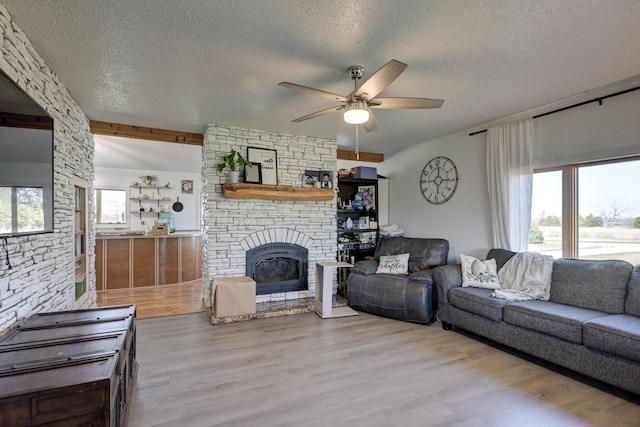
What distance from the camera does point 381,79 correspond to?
2.20 meters

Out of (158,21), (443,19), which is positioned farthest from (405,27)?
(158,21)

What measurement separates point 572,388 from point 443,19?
280 centimetres

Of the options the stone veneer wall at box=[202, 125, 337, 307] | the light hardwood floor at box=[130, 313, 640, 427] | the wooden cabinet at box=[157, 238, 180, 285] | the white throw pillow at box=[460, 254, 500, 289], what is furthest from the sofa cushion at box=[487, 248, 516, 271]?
the wooden cabinet at box=[157, 238, 180, 285]

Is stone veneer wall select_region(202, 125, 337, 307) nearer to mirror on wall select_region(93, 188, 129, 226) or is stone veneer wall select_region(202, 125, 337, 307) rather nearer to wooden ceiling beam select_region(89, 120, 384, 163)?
wooden ceiling beam select_region(89, 120, 384, 163)

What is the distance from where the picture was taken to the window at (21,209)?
177 cm

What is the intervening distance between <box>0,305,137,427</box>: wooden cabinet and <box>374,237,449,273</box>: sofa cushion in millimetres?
3655

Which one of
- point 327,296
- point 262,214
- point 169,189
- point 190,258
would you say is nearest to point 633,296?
point 327,296

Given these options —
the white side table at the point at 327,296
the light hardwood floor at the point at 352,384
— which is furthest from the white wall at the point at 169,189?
the white side table at the point at 327,296

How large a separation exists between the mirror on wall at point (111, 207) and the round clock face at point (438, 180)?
6.90 m

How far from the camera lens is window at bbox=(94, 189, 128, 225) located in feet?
24.5

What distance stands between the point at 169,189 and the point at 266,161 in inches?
185

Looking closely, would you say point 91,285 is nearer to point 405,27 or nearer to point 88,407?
point 88,407

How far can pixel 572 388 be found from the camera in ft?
7.80

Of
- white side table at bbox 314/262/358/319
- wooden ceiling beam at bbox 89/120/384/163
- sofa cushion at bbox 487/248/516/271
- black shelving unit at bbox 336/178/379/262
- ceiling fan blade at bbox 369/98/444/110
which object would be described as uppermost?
wooden ceiling beam at bbox 89/120/384/163
